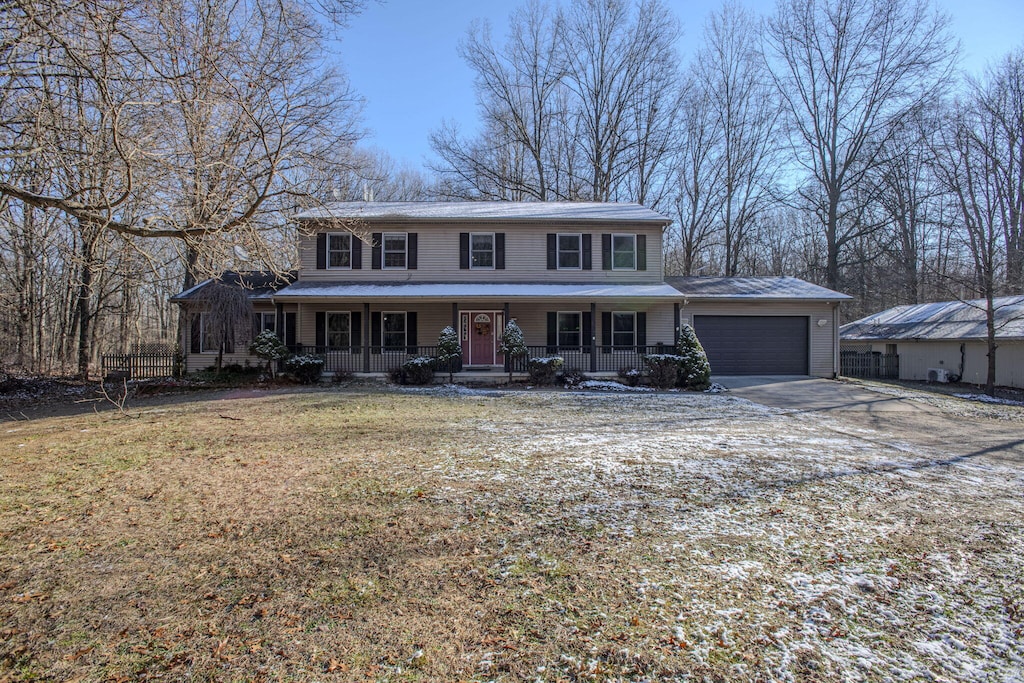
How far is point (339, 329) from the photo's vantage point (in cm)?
1722

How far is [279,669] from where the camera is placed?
2.50m

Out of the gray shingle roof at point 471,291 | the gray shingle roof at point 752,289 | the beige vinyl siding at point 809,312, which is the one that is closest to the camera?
the gray shingle roof at point 471,291

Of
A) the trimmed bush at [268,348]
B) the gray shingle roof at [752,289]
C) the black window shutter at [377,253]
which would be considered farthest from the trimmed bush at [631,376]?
the trimmed bush at [268,348]

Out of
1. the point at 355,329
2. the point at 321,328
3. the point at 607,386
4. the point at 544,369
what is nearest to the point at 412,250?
the point at 355,329

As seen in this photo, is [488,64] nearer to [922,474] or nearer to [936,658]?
[922,474]

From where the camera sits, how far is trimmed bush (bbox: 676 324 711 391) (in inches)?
566

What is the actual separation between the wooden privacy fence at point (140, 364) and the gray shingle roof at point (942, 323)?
27192 mm

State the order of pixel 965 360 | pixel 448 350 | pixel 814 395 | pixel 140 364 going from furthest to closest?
1. pixel 965 360
2. pixel 140 364
3. pixel 448 350
4. pixel 814 395

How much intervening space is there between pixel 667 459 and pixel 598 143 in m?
24.5

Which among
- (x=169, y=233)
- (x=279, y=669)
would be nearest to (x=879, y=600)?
(x=279, y=669)

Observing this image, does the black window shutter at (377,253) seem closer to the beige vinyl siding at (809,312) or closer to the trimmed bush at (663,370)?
the trimmed bush at (663,370)

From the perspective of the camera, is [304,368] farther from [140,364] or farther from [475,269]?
[140,364]

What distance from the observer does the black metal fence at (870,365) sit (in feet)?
71.9

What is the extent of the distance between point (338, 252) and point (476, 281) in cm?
472
